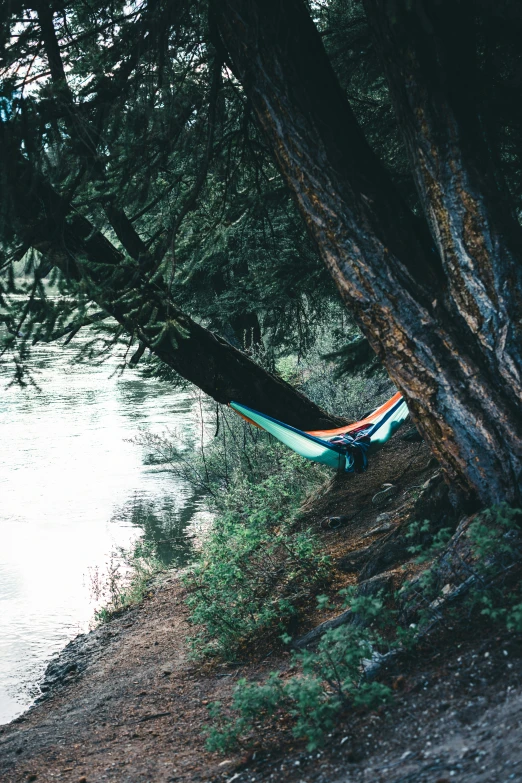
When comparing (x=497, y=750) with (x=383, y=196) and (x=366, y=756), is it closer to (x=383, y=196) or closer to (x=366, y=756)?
(x=366, y=756)

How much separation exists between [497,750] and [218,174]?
4.32m

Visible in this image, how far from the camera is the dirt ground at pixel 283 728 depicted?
2.16 m

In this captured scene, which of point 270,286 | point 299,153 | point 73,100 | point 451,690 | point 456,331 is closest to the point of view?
point 451,690

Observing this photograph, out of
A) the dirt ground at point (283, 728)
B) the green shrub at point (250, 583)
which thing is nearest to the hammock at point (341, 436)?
the dirt ground at point (283, 728)

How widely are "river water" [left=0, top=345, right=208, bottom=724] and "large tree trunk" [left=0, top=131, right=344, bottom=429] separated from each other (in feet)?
1.78

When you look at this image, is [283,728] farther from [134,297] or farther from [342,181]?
[342,181]

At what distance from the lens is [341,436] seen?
564cm

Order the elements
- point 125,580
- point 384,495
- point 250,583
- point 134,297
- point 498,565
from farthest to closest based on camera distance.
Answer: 1. point 125,580
2. point 384,495
3. point 250,583
4. point 134,297
5. point 498,565

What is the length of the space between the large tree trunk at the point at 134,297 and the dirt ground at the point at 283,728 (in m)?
1.22

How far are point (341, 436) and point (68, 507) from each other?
636 centimetres

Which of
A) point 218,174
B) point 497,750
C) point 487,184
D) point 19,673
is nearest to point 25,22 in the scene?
point 218,174

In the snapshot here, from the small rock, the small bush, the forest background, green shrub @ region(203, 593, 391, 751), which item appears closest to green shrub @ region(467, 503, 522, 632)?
the forest background

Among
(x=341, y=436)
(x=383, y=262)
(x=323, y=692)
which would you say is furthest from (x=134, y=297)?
(x=341, y=436)

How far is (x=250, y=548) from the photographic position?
15.3 feet
